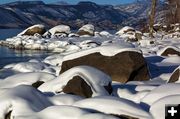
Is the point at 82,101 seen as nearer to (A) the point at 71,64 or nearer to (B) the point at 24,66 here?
(A) the point at 71,64

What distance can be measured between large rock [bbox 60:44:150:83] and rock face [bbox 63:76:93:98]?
3.63m

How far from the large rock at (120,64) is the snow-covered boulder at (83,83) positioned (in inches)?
118

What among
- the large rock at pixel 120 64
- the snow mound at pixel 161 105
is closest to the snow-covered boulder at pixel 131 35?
the large rock at pixel 120 64

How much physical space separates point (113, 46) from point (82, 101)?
21.1 ft

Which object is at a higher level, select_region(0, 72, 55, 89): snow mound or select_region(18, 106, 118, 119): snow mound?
select_region(18, 106, 118, 119): snow mound

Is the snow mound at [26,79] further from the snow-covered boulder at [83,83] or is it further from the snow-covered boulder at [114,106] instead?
the snow-covered boulder at [114,106]

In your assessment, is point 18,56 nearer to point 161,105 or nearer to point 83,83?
point 83,83

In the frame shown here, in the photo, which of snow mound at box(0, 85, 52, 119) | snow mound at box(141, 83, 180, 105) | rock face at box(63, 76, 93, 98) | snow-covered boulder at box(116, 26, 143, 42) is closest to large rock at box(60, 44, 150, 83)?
rock face at box(63, 76, 93, 98)

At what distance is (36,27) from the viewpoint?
196ft

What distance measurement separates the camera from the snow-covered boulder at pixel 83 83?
10.1 meters

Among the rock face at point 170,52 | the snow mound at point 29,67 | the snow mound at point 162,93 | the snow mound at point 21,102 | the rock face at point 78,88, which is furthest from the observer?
the rock face at point 170,52

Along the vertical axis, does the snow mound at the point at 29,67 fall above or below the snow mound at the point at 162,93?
below

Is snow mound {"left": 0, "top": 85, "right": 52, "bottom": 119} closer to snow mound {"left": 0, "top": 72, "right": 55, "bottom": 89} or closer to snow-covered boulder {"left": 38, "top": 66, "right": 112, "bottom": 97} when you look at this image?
snow-covered boulder {"left": 38, "top": 66, "right": 112, "bottom": 97}

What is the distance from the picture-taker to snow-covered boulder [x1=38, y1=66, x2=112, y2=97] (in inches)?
397
